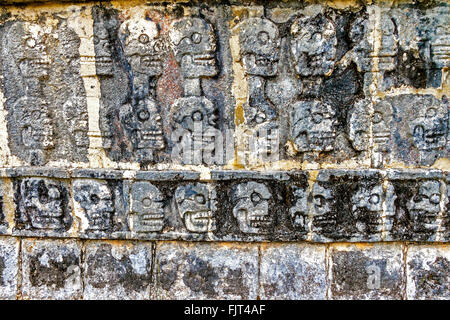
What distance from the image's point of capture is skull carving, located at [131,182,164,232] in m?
2.84

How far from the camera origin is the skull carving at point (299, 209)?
2.77 metres

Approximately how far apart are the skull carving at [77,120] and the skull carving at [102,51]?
0.26m

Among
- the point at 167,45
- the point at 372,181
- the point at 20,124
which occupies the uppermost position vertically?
the point at 167,45

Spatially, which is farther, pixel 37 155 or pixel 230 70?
pixel 37 155

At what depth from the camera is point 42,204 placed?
2934 mm

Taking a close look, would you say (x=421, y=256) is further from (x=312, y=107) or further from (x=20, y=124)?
(x=20, y=124)

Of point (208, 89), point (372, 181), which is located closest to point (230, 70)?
point (208, 89)

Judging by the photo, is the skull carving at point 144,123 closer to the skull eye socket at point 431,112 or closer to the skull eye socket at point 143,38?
the skull eye socket at point 143,38

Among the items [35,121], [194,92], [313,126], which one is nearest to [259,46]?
[194,92]

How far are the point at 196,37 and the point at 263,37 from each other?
16.8 inches

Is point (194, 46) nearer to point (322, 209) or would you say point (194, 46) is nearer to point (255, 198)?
point (255, 198)

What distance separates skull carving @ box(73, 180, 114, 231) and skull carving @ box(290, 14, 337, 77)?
157 centimetres

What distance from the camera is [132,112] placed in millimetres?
2779

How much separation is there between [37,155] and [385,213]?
243 cm
